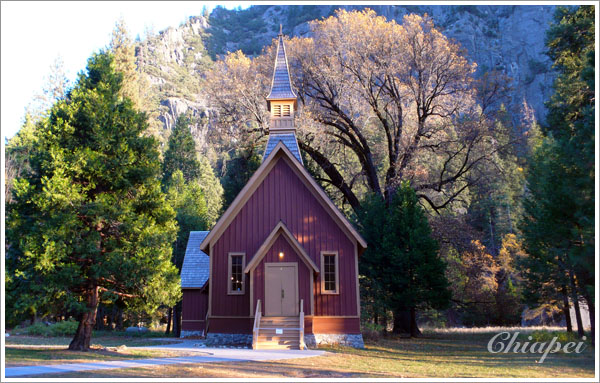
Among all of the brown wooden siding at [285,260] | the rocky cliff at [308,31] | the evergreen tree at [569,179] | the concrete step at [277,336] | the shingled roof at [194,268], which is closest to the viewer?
the evergreen tree at [569,179]

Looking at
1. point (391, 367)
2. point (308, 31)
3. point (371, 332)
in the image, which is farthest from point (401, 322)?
point (308, 31)

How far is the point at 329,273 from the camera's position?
2025 centimetres

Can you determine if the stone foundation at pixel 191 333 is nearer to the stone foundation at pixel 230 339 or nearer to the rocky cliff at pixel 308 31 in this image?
the stone foundation at pixel 230 339

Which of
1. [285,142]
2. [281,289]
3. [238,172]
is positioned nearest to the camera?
[281,289]

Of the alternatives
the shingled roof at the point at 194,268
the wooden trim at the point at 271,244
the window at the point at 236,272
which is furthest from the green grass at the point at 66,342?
the wooden trim at the point at 271,244

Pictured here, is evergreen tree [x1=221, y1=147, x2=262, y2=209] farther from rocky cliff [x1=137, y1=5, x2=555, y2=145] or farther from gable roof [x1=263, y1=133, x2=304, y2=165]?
rocky cliff [x1=137, y1=5, x2=555, y2=145]

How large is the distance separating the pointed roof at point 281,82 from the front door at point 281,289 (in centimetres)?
843

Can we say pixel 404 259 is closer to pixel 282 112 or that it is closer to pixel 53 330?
pixel 282 112

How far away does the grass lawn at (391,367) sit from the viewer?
11102mm

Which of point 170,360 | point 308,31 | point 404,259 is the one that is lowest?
point 170,360

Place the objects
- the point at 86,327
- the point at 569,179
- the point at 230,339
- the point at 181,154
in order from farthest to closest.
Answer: the point at 181,154 → the point at 230,339 → the point at 86,327 → the point at 569,179

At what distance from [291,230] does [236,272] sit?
289 centimetres

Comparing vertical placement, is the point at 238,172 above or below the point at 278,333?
above

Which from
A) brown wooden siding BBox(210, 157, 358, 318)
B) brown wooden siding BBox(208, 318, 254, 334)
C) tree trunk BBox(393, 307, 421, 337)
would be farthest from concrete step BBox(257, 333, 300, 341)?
tree trunk BBox(393, 307, 421, 337)
